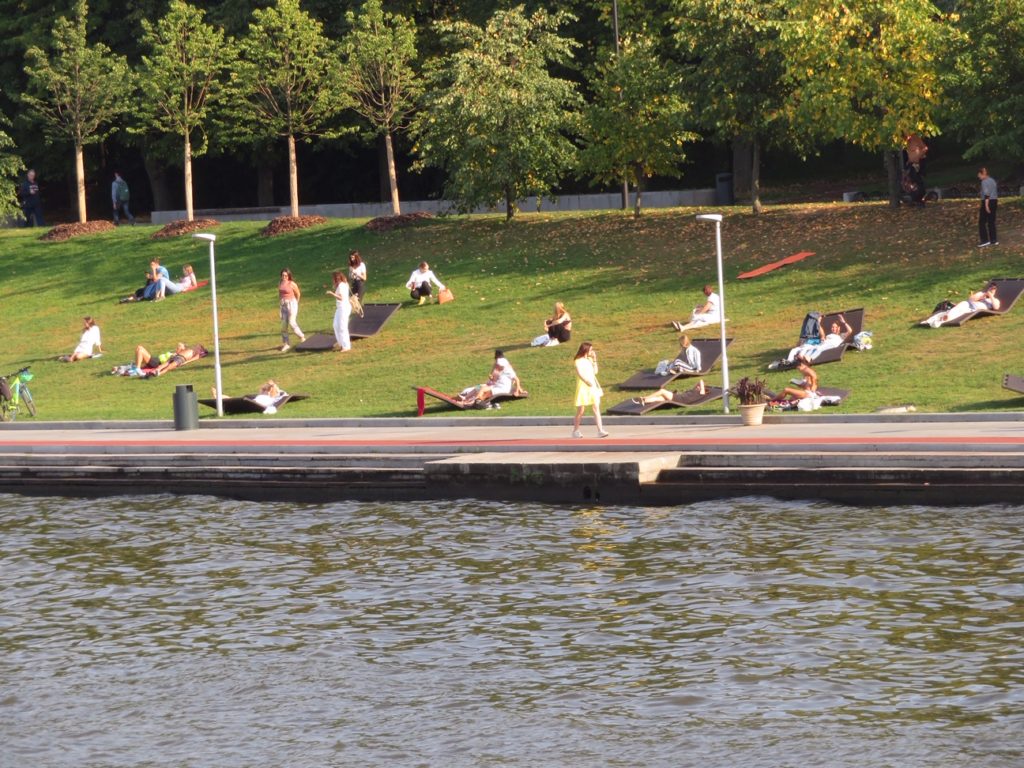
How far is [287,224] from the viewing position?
4569cm

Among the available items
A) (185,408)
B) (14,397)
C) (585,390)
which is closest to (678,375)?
(585,390)

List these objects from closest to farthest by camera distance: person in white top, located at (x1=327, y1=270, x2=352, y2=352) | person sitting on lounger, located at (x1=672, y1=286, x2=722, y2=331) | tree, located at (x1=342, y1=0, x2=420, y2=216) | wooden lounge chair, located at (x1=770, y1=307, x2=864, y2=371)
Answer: wooden lounge chair, located at (x1=770, y1=307, x2=864, y2=371), person sitting on lounger, located at (x1=672, y1=286, x2=722, y2=331), person in white top, located at (x1=327, y1=270, x2=352, y2=352), tree, located at (x1=342, y1=0, x2=420, y2=216)

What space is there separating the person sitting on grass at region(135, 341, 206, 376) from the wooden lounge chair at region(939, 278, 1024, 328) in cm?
1463

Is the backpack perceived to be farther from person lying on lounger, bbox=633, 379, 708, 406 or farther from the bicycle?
the bicycle

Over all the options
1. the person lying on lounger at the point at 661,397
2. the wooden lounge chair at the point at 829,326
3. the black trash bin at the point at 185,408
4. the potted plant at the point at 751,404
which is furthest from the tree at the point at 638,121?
the potted plant at the point at 751,404

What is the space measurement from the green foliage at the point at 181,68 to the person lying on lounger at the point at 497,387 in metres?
24.8

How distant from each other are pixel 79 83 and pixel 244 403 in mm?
25494

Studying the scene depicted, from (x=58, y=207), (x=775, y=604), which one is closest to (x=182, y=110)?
(x=58, y=207)

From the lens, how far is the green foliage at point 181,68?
1919 inches

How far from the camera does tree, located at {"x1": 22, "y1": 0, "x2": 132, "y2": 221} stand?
50.2 metres

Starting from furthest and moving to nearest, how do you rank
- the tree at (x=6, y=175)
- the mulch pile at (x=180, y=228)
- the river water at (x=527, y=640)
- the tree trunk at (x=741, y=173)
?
the tree at (x=6, y=175) < the tree trunk at (x=741, y=173) < the mulch pile at (x=180, y=228) < the river water at (x=527, y=640)

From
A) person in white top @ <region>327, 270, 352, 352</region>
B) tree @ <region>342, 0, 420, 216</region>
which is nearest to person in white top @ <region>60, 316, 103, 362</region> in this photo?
person in white top @ <region>327, 270, 352, 352</region>

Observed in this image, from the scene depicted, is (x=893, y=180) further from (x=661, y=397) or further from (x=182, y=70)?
(x=182, y=70)

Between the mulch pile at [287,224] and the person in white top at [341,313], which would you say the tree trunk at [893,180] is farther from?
the mulch pile at [287,224]
